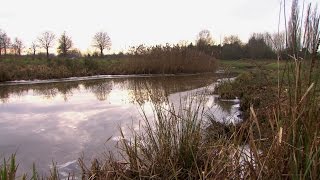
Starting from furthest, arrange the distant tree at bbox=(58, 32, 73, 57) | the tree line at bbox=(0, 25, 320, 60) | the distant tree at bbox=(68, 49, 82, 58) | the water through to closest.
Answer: the distant tree at bbox=(68, 49, 82, 58)
the distant tree at bbox=(58, 32, 73, 57)
the water
the tree line at bbox=(0, 25, 320, 60)

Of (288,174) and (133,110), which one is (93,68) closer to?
(133,110)

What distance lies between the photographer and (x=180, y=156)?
3.35 meters

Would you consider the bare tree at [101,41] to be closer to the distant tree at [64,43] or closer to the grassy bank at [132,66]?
the distant tree at [64,43]

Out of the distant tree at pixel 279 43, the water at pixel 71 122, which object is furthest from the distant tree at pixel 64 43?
the distant tree at pixel 279 43

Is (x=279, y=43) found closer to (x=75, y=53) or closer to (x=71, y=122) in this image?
(x=71, y=122)

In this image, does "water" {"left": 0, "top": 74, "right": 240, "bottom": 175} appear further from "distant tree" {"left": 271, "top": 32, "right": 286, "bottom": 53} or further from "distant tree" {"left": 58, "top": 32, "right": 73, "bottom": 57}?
"distant tree" {"left": 58, "top": 32, "right": 73, "bottom": 57}

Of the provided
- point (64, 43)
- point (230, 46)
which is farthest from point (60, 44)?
point (230, 46)

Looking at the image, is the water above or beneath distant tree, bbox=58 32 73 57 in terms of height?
beneath

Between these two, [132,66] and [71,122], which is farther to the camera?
[132,66]

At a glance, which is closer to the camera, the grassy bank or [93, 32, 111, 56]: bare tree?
the grassy bank

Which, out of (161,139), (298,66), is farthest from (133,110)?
(298,66)

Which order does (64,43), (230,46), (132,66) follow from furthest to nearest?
(64,43), (132,66), (230,46)

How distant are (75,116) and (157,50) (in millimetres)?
13571

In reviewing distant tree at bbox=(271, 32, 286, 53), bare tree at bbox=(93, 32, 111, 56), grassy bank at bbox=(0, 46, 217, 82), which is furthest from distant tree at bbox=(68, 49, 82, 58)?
distant tree at bbox=(271, 32, 286, 53)
